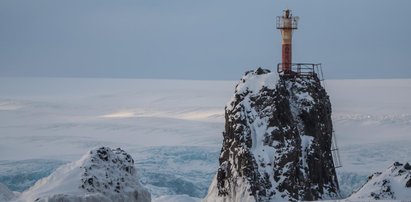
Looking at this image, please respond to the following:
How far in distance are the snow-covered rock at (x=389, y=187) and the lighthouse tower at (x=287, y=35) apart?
72.1 ft

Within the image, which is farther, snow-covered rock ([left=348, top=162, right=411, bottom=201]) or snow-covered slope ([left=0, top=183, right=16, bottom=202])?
snow-covered slope ([left=0, top=183, right=16, bottom=202])

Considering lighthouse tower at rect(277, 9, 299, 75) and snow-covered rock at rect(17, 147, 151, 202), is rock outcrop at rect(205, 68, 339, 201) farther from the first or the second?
snow-covered rock at rect(17, 147, 151, 202)

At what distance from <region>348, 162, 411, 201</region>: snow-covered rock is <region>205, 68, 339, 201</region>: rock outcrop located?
14654mm

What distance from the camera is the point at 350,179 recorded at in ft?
400

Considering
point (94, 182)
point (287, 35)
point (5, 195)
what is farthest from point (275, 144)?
point (5, 195)

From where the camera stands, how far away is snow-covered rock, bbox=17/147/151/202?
45250 millimetres

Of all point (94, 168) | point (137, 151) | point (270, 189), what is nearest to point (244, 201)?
point (270, 189)

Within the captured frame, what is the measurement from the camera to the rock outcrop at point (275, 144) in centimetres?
6712

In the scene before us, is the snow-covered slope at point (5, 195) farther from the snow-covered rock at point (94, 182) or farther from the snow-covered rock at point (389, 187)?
the snow-covered rock at point (389, 187)

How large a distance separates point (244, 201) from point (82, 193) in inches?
907

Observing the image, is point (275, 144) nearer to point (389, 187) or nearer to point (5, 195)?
point (389, 187)

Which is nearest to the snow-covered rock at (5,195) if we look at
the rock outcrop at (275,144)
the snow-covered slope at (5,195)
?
the snow-covered slope at (5,195)

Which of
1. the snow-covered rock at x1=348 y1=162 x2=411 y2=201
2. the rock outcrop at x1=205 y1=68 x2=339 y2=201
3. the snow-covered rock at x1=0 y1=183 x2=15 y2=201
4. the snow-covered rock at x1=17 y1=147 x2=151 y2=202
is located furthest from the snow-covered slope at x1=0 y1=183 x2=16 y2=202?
the rock outcrop at x1=205 y1=68 x2=339 y2=201

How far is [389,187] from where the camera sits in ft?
168
